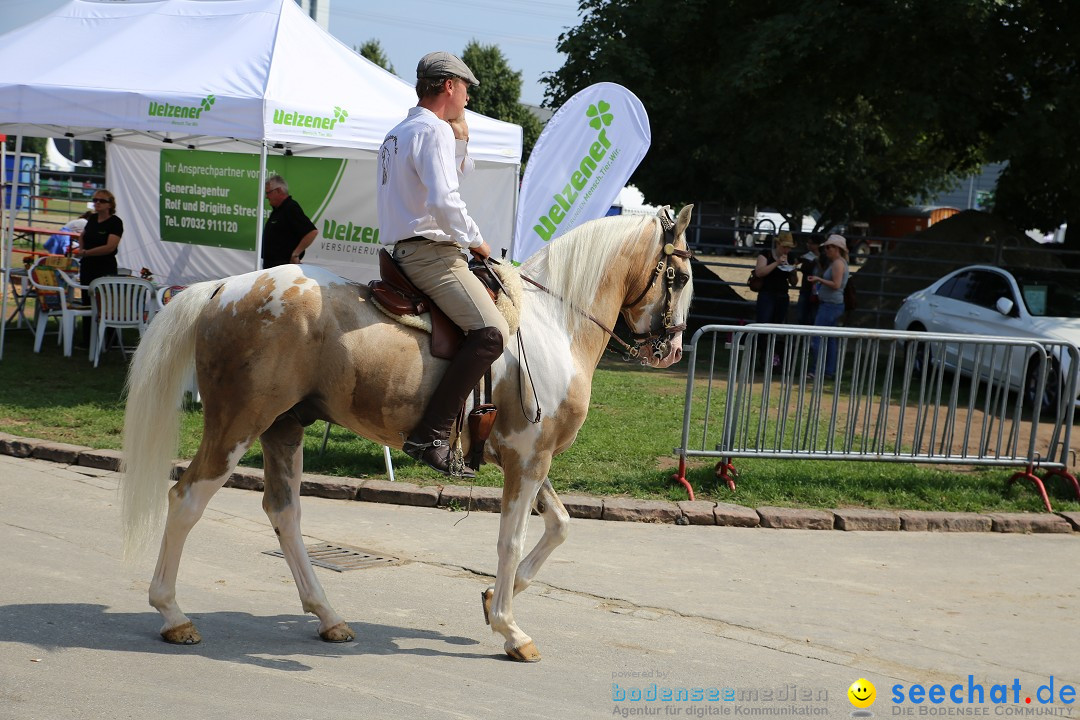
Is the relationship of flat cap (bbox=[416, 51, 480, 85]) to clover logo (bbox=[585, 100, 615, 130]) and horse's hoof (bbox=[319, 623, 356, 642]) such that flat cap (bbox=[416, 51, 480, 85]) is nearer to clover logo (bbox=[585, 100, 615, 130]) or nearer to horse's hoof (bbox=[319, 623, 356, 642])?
horse's hoof (bbox=[319, 623, 356, 642])

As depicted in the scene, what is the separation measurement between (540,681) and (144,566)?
266cm

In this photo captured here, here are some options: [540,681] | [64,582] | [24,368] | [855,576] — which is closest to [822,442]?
[855,576]

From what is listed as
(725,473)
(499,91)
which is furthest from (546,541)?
(499,91)

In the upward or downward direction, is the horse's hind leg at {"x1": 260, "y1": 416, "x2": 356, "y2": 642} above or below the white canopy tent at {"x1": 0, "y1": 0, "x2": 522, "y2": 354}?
below

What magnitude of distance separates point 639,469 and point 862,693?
4439mm

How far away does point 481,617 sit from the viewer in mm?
6004

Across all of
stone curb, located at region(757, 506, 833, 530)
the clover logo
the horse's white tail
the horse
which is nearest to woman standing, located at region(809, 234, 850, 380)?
the clover logo

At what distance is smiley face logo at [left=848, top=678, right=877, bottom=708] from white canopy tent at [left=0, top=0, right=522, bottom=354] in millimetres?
7550

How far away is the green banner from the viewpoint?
13.9m

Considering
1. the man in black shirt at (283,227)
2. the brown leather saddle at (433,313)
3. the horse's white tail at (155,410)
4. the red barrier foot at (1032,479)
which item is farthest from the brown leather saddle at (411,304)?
the man in black shirt at (283,227)

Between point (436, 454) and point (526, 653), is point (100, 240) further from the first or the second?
point (526, 653)

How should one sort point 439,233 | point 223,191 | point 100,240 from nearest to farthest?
point 439,233, point 100,240, point 223,191

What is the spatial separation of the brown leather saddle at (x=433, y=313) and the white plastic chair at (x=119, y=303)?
8.53 m

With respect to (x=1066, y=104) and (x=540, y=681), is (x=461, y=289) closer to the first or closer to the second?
(x=540, y=681)
